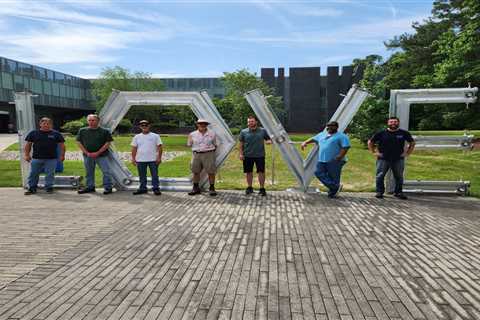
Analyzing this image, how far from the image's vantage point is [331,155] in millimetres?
7043

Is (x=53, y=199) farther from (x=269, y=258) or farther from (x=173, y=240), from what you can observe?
(x=269, y=258)

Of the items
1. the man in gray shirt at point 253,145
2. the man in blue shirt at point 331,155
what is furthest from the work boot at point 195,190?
the man in blue shirt at point 331,155

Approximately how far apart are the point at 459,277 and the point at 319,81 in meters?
45.4

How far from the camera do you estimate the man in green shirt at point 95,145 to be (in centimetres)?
768

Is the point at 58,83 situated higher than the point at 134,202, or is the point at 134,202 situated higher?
the point at 58,83

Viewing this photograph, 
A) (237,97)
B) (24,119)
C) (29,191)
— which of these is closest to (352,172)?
(29,191)

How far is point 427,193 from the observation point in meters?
7.54

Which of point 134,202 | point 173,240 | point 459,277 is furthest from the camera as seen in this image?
point 134,202

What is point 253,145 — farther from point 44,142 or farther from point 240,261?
point 44,142

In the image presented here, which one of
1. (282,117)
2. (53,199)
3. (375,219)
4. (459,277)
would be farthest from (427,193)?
(282,117)

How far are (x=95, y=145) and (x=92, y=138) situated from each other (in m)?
0.16

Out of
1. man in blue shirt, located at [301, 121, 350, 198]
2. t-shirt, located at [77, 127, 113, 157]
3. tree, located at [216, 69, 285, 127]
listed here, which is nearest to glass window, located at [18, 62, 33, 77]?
tree, located at [216, 69, 285, 127]

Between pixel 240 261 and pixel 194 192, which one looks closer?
pixel 240 261

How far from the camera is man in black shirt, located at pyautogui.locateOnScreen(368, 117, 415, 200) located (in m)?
6.97
